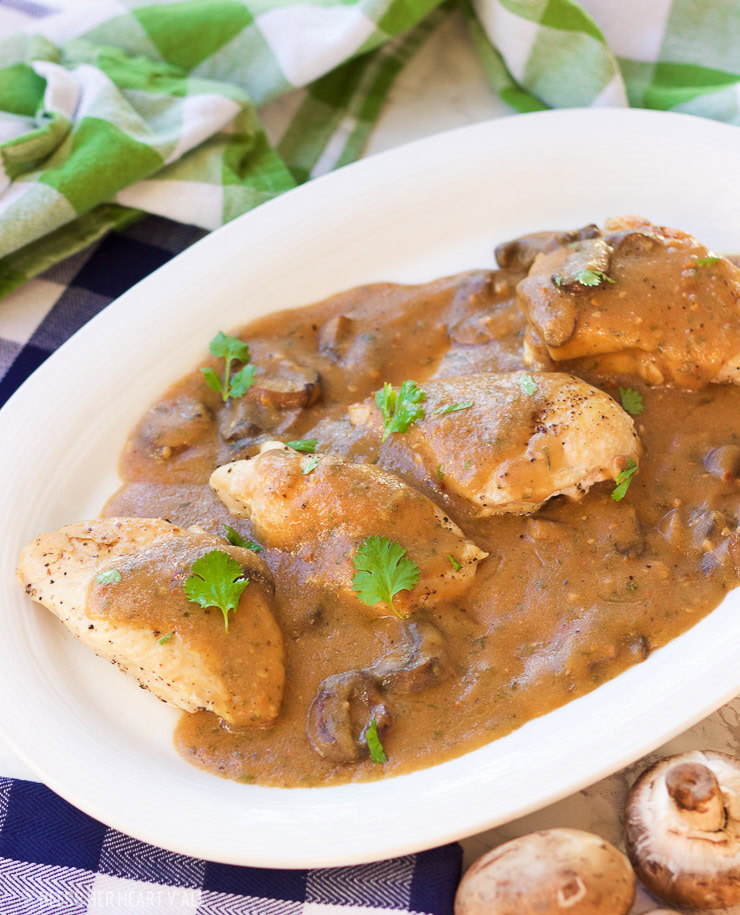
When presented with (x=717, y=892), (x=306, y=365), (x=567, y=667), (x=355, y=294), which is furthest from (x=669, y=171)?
(x=717, y=892)

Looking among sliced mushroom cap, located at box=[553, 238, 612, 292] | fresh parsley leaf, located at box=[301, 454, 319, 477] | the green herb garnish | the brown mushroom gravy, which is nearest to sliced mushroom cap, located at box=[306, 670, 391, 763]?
the brown mushroom gravy

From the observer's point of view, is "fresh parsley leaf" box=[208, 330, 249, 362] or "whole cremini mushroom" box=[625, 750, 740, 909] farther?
"fresh parsley leaf" box=[208, 330, 249, 362]

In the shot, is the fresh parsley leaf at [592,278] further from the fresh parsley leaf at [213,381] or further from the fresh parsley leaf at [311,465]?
the fresh parsley leaf at [213,381]

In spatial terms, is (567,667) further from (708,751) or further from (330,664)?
(330,664)

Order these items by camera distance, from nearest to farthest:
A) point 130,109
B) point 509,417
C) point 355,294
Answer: point 509,417
point 355,294
point 130,109

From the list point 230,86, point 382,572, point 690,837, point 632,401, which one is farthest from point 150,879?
point 230,86

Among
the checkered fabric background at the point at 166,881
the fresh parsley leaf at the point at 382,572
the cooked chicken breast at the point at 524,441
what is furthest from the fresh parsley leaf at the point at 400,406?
the checkered fabric background at the point at 166,881

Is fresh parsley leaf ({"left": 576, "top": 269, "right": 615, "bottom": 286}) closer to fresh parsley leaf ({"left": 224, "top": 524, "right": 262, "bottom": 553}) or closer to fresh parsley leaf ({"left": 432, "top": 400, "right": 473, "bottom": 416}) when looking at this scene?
fresh parsley leaf ({"left": 432, "top": 400, "right": 473, "bottom": 416})
